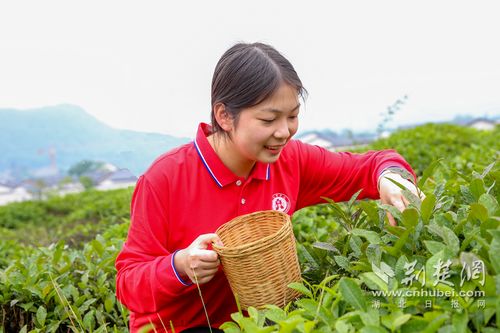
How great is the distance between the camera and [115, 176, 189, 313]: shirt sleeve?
58.8 inches

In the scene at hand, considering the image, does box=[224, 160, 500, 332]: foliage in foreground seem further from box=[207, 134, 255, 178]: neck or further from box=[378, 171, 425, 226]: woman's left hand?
box=[207, 134, 255, 178]: neck

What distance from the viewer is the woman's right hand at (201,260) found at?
136 cm

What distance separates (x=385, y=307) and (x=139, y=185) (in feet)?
3.26

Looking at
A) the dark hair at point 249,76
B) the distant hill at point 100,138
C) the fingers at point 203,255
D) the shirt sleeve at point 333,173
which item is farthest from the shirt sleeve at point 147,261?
the distant hill at point 100,138

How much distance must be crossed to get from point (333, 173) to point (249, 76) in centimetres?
61

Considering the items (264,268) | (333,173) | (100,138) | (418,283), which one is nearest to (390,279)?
(418,283)

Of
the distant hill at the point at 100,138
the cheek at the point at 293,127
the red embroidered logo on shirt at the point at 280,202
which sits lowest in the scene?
the distant hill at the point at 100,138

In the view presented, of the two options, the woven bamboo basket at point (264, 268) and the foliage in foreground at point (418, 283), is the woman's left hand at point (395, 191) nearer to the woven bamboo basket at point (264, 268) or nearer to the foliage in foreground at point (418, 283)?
the foliage in foreground at point (418, 283)

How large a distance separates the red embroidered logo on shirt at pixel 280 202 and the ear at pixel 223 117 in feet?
1.08

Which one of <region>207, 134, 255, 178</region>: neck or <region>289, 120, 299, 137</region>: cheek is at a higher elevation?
<region>289, 120, 299, 137</region>: cheek

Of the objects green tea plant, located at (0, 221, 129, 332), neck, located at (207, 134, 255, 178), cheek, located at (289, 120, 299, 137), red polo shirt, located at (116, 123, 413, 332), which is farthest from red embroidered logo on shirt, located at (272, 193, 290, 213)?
green tea plant, located at (0, 221, 129, 332)

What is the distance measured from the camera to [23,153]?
21.3m

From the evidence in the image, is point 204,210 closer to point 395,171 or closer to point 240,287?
point 240,287

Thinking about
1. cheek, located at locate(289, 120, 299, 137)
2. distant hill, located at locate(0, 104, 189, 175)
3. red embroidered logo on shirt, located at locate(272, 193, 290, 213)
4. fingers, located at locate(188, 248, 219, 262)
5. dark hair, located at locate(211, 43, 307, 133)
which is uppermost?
dark hair, located at locate(211, 43, 307, 133)
